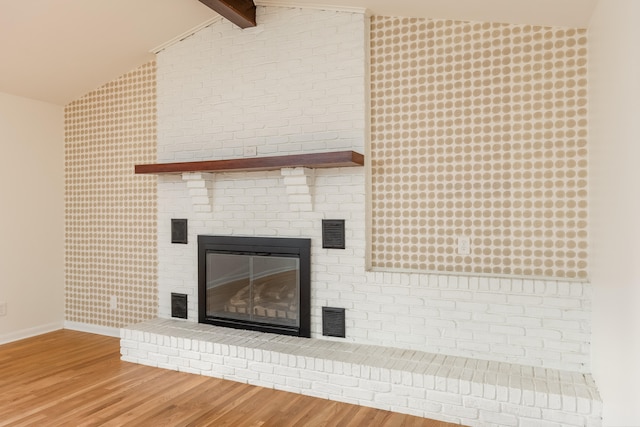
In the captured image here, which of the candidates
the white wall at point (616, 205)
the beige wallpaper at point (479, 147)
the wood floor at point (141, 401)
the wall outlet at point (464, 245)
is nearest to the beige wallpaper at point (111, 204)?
the wood floor at point (141, 401)

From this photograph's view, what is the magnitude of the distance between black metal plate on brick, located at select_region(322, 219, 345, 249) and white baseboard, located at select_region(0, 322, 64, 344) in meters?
3.14

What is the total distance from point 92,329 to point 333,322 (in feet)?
8.83

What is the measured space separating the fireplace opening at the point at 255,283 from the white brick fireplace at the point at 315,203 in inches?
3.7

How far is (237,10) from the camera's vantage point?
3318 mm

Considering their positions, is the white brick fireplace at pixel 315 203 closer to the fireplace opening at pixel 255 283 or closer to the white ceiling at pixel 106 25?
the fireplace opening at pixel 255 283

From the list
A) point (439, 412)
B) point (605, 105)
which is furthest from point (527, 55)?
point (439, 412)

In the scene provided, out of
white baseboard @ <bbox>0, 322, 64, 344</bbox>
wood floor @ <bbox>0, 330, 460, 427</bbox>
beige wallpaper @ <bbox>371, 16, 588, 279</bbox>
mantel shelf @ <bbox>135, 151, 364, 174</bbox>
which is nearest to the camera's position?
wood floor @ <bbox>0, 330, 460, 427</bbox>

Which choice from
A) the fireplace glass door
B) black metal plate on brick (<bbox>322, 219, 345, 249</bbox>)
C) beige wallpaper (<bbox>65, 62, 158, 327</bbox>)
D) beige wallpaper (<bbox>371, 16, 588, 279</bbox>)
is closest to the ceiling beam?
beige wallpaper (<bbox>371, 16, 588, 279</bbox>)

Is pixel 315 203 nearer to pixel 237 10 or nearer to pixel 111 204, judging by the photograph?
pixel 237 10

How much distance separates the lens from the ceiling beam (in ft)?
10.3

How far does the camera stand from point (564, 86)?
9.02ft

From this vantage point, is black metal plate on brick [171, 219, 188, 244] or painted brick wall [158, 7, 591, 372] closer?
painted brick wall [158, 7, 591, 372]

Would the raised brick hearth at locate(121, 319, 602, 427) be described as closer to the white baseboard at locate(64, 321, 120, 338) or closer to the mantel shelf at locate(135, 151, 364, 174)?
the white baseboard at locate(64, 321, 120, 338)

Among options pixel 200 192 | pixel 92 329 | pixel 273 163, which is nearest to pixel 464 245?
pixel 273 163
